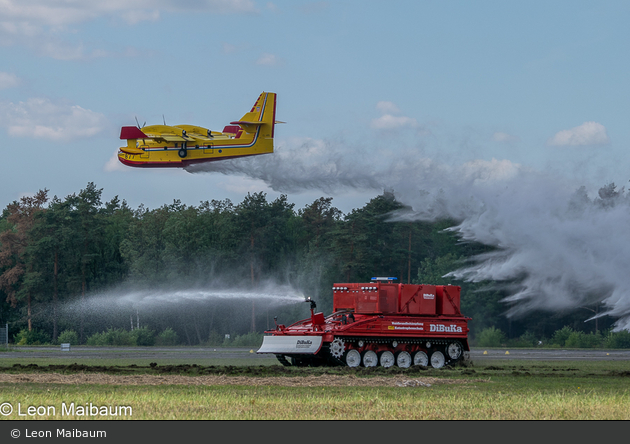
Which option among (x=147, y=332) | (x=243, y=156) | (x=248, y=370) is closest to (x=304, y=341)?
(x=248, y=370)

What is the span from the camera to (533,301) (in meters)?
58.3

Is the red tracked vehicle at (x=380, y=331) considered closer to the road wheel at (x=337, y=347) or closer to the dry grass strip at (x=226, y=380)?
the road wheel at (x=337, y=347)

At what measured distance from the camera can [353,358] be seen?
3338 cm

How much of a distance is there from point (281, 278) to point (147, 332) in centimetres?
1904

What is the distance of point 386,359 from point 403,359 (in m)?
0.83

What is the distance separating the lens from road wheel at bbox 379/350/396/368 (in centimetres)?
3384

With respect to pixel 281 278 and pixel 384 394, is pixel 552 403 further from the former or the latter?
pixel 281 278

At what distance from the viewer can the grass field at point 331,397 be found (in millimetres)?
17375

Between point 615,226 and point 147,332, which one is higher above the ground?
point 615,226

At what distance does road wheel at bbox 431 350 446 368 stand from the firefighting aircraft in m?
20.6

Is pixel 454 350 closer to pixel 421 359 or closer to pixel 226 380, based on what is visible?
pixel 421 359

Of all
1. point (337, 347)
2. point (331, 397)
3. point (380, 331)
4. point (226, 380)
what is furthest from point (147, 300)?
point (331, 397)

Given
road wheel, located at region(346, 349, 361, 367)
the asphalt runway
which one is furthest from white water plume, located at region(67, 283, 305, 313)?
road wheel, located at region(346, 349, 361, 367)

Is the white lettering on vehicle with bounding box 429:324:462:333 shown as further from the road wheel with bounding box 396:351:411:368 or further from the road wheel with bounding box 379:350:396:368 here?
the road wheel with bounding box 379:350:396:368
